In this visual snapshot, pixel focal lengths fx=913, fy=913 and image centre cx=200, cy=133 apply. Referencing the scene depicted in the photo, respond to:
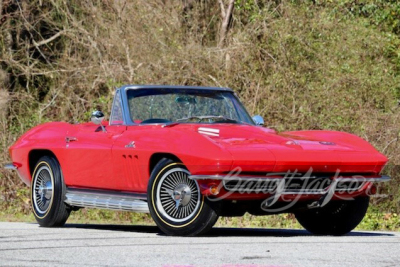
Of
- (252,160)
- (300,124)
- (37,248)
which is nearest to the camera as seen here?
(37,248)

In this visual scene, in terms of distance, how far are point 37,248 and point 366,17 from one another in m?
14.5

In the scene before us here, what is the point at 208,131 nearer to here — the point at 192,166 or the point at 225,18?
the point at 192,166

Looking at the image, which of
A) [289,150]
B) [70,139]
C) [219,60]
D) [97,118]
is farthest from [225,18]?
[289,150]

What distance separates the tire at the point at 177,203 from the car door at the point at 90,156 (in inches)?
40.8

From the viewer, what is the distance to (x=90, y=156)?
969 cm

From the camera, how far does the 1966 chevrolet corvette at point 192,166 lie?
26.7 ft

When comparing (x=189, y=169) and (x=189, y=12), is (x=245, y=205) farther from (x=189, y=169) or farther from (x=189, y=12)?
(x=189, y=12)

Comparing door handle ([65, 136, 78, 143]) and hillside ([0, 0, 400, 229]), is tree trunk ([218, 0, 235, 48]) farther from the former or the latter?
door handle ([65, 136, 78, 143])

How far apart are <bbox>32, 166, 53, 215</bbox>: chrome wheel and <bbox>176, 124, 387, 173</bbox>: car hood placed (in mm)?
2167

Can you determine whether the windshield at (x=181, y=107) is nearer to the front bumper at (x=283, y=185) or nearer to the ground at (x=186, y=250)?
the ground at (x=186, y=250)

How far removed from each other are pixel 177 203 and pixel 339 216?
1.91m

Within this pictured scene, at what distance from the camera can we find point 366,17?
66.5 feet

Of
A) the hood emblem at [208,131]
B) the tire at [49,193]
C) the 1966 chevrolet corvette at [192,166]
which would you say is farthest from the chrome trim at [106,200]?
the hood emblem at [208,131]

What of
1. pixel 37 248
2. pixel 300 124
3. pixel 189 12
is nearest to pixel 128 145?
pixel 37 248
